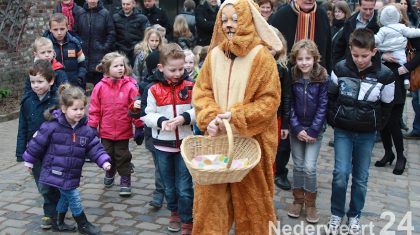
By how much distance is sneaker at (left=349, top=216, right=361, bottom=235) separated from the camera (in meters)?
4.88

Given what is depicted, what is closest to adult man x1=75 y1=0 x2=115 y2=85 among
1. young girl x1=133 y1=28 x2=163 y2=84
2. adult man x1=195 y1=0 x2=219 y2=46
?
young girl x1=133 y1=28 x2=163 y2=84

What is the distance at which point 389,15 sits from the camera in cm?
683

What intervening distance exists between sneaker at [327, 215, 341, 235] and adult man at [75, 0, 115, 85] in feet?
→ 15.7

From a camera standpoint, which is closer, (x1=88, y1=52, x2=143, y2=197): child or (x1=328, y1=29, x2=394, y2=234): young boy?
(x1=328, y1=29, x2=394, y2=234): young boy

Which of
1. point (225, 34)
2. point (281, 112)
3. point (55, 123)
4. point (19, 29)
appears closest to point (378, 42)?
point (281, 112)

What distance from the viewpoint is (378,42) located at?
693cm

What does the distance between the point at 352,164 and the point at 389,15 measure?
2775 millimetres

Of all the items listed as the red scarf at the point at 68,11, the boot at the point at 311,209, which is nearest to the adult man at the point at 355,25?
the boot at the point at 311,209

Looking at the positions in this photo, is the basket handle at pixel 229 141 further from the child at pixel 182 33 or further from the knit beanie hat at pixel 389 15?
the child at pixel 182 33

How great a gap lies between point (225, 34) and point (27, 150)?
2071 mm

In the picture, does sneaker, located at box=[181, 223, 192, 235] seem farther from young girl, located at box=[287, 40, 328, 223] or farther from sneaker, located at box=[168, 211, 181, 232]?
young girl, located at box=[287, 40, 328, 223]

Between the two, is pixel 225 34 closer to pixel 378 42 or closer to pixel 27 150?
pixel 27 150

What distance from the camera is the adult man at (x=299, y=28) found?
5980 mm

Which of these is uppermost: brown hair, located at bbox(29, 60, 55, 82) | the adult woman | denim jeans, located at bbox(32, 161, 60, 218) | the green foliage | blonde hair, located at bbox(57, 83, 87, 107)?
the adult woman
